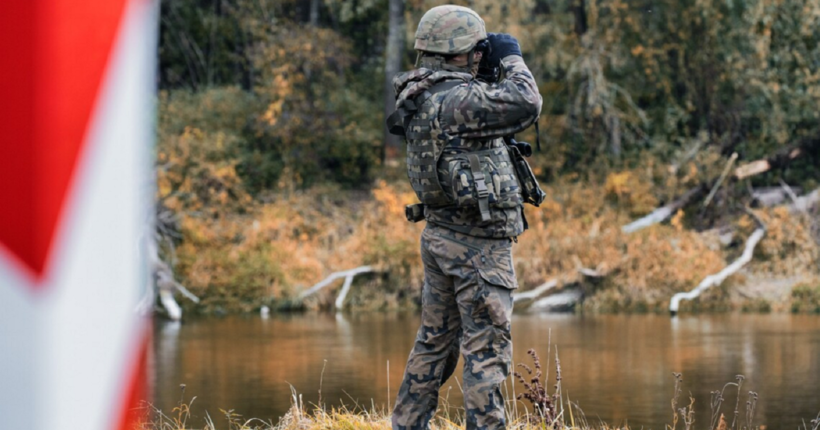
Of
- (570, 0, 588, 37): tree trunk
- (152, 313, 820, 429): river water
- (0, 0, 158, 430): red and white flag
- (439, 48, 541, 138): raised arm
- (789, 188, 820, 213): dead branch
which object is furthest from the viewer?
(570, 0, 588, 37): tree trunk

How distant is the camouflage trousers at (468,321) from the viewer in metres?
3.30

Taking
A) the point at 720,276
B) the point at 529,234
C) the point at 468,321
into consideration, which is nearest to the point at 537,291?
the point at 529,234

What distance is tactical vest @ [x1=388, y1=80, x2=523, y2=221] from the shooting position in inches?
129

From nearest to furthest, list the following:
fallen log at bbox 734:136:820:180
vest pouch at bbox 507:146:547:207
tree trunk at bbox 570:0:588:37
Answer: vest pouch at bbox 507:146:547:207 < fallen log at bbox 734:136:820:180 < tree trunk at bbox 570:0:588:37

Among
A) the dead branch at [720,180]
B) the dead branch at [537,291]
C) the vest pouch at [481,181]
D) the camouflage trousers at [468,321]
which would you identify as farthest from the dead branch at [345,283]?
the vest pouch at [481,181]

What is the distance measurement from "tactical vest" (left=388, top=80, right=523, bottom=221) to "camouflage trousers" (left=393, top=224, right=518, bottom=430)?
0.14 m

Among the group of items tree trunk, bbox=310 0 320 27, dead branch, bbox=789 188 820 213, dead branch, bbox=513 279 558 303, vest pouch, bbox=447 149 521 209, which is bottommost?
dead branch, bbox=513 279 558 303

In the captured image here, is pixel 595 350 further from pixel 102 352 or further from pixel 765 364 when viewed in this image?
pixel 102 352

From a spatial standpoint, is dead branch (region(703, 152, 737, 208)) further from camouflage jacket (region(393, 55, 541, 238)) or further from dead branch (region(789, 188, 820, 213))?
camouflage jacket (region(393, 55, 541, 238))

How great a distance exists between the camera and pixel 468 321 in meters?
3.34

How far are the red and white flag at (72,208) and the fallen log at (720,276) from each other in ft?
35.6

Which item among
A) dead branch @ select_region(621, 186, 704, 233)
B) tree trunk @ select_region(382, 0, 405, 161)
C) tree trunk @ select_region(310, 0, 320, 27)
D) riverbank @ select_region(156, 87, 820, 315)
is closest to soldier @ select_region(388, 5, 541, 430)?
riverbank @ select_region(156, 87, 820, 315)

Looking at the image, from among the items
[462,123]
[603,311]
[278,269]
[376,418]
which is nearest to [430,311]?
[462,123]

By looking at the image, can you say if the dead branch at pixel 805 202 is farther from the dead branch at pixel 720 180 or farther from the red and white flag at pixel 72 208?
the red and white flag at pixel 72 208
